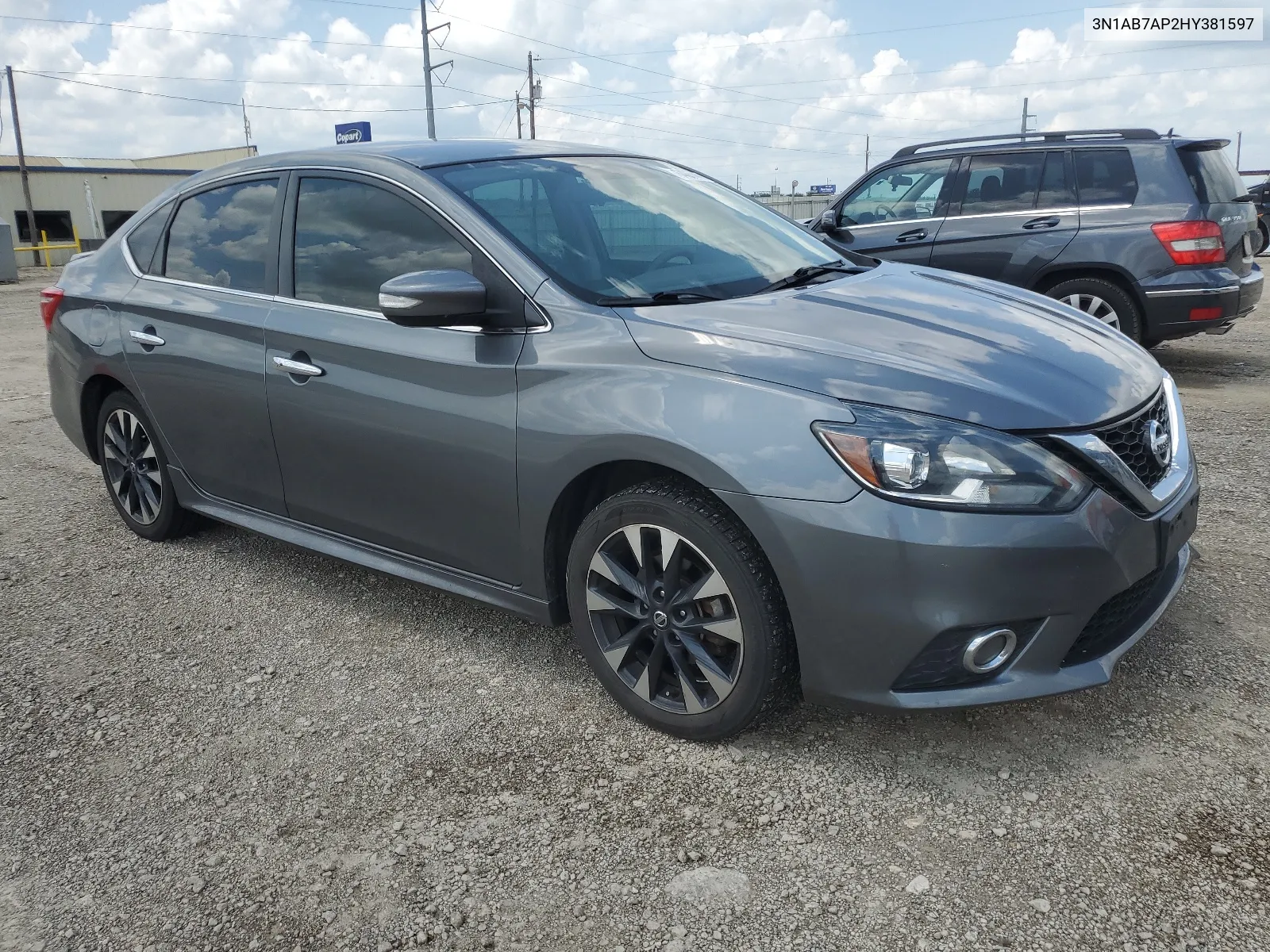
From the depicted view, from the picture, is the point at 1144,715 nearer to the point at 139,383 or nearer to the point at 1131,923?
the point at 1131,923

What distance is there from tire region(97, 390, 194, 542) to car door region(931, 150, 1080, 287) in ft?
18.8

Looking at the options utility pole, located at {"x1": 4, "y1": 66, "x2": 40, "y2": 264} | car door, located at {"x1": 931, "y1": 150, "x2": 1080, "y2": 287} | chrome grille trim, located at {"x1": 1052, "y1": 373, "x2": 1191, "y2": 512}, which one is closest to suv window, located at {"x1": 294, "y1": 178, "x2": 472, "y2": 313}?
chrome grille trim, located at {"x1": 1052, "y1": 373, "x2": 1191, "y2": 512}

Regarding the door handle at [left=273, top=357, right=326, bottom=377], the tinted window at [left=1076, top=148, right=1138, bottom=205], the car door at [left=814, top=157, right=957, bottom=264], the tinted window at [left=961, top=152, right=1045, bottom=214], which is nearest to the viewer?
the door handle at [left=273, top=357, right=326, bottom=377]

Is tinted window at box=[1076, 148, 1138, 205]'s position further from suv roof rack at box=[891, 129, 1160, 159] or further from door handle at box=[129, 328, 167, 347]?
door handle at box=[129, 328, 167, 347]

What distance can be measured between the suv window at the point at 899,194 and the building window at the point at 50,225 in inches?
1762

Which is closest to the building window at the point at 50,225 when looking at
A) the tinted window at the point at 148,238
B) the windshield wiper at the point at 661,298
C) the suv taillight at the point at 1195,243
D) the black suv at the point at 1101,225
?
the black suv at the point at 1101,225

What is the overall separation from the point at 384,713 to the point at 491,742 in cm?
40

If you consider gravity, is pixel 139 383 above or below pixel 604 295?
below

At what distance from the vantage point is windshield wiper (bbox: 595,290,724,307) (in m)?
2.93

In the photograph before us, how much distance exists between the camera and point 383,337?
10.7 feet

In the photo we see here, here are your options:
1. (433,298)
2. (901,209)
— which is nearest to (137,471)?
(433,298)

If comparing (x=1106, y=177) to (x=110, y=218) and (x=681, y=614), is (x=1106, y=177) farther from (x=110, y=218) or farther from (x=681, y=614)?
(x=110, y=218)

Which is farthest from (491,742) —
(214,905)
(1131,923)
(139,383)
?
(139,383)

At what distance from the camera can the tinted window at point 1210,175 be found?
7121 mm
